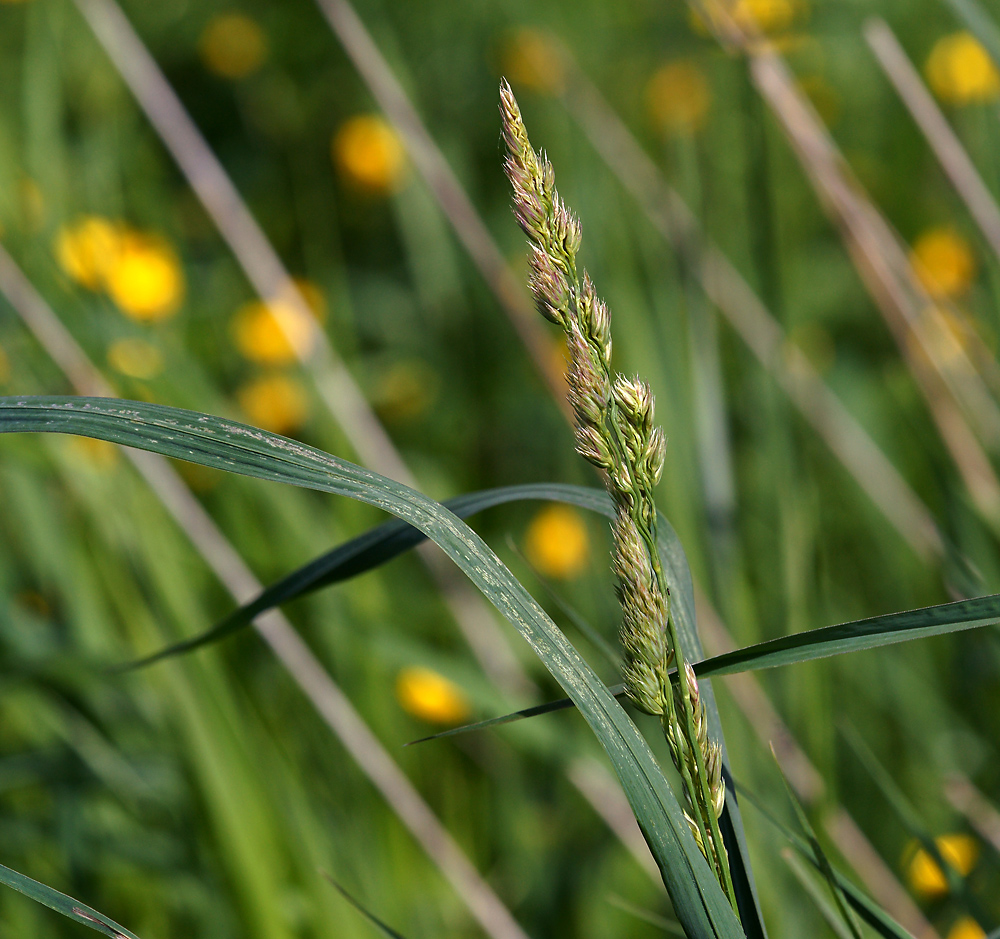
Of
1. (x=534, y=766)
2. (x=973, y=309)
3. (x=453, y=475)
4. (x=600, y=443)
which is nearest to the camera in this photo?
(x=600, y=443)

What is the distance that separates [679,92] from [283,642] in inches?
65.3

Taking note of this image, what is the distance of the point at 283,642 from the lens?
0.86 m

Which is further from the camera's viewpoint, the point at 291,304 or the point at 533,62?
the point at 533,62

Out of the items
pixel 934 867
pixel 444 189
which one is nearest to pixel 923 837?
pixel 934 867

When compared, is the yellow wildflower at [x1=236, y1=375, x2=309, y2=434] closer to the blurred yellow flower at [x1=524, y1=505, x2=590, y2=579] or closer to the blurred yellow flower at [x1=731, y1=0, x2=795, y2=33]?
the blurred yellow flower at [x1=524, y1=505, x2=590, y2=579]

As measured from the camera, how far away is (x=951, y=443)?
3.11ft

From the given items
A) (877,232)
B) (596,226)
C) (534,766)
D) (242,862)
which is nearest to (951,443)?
(877,232)

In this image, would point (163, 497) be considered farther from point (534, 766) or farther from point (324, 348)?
point (534, 766)

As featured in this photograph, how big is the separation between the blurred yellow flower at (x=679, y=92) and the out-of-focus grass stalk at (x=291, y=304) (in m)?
1.07

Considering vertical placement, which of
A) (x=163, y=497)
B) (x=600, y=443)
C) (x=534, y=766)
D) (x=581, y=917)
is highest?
(x=163, y=497)

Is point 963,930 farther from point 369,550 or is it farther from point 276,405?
point 276,405

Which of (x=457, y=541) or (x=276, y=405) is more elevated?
(x=276, y=405)

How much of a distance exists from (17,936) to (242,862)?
204mm

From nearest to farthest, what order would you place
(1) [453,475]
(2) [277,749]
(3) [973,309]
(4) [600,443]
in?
(4) [600,443] → (2) [277,749] → (1) [453,475] → (3) [973,309]
